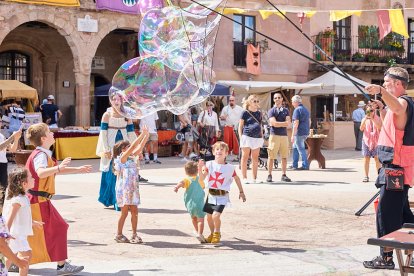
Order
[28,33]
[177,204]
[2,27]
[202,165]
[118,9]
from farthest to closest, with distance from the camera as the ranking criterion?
[28,33], [118,9], [2,27], [177,204], [202,165]

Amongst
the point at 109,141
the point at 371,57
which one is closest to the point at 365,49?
the point at 371,57

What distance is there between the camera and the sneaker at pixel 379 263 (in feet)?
24.1

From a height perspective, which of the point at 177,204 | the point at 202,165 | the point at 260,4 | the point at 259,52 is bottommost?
the point at 177,204

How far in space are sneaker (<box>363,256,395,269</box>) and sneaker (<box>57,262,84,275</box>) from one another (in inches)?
105

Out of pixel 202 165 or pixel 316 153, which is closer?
pixel 202 165

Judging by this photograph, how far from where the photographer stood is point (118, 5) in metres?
25.0

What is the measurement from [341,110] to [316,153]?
46.2 feet

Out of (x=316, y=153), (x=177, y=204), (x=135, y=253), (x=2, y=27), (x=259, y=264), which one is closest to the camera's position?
(x=259, y=264)

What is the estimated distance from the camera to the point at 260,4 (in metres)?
29.4

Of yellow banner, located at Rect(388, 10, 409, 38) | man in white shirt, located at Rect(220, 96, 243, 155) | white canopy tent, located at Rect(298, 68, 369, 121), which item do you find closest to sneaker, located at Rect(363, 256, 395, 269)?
man in white shirt, located at Rect(220, 96, 243, 155)

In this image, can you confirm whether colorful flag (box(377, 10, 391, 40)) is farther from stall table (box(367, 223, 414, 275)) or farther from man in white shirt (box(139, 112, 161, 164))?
stall table (box(367, 223, 414, 275))

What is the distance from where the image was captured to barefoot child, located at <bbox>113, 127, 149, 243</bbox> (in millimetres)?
8703

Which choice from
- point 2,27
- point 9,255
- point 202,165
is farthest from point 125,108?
point 2,27

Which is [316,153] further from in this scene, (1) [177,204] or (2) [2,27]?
(2) [2,27]
